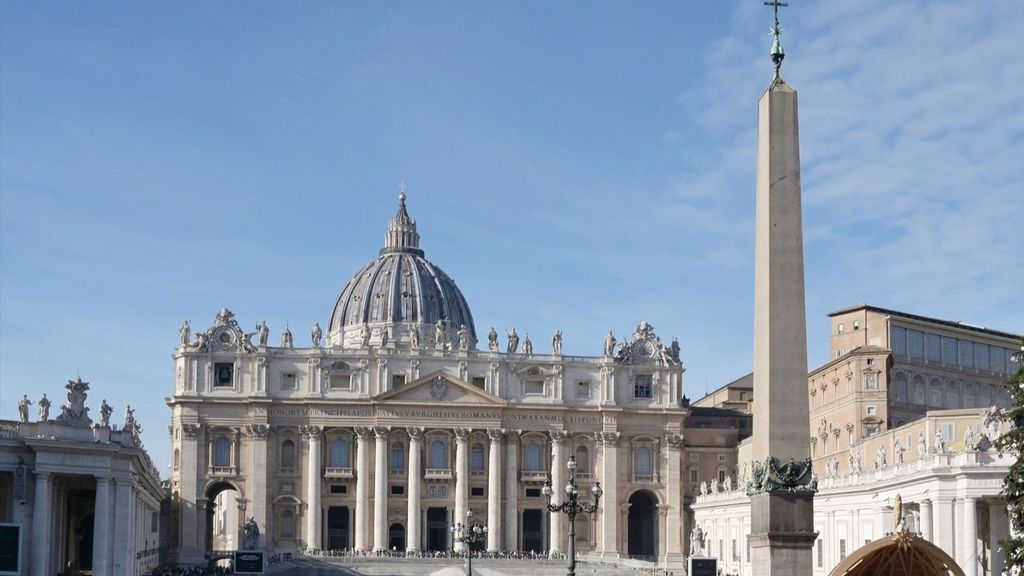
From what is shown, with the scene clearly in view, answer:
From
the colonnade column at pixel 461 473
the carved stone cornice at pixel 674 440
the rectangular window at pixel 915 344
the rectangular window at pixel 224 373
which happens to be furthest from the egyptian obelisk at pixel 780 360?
the carved stone cornice at pixel 674 440

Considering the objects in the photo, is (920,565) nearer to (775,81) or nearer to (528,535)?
(775,81)

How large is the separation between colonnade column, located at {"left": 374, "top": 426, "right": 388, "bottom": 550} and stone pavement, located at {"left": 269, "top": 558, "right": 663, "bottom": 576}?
30.2ft

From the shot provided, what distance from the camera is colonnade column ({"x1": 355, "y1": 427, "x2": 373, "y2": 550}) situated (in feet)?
382

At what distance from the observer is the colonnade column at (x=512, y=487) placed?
4665 inches

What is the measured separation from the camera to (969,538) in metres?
58.4

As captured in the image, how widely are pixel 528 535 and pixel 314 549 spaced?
1670 centimetres

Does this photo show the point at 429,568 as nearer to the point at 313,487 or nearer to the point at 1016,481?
the point at 313,487

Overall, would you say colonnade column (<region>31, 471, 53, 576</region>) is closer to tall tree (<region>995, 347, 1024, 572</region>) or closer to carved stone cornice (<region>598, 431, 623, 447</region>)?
tall tree (<region>995, 347, 1024, 572</region>)

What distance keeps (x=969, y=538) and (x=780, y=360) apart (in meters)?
31.9

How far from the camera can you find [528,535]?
121062mm

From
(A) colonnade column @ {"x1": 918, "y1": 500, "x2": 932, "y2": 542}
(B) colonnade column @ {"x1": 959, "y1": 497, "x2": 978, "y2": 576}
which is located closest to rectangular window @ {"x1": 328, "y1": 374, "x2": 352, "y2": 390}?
(A) colonnade column @ {"x1": 918, "y1": 500, "x2": 932, "y2": 542}

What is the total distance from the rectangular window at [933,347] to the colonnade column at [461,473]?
35982 mm

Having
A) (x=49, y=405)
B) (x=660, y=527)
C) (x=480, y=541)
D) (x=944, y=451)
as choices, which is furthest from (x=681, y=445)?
(x=49, y=405)

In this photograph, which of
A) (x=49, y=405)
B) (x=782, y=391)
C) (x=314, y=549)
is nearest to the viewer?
(x=782, y=391)
